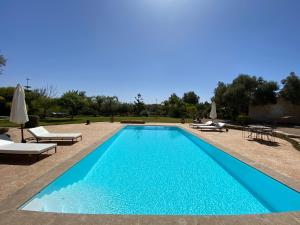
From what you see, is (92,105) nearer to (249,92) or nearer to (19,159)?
(249,92)

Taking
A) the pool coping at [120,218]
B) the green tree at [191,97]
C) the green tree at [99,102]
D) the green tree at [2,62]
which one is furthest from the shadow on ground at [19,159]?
the green tree at [191,97]

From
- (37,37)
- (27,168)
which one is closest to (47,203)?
(27,168)

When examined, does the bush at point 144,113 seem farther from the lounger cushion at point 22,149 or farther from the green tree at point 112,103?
the lounger cushion at point 22,149

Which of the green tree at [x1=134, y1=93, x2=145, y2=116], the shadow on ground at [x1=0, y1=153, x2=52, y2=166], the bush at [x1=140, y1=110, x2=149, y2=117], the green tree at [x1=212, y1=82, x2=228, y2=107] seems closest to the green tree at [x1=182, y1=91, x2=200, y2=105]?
the green tree at [x1=134, y1=93, x2=145, y2=116]

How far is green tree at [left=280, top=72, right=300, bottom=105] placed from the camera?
21.6 m

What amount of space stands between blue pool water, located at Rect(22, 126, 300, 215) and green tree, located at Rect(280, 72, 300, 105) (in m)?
19.6

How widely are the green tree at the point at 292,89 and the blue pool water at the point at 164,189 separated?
19.6m

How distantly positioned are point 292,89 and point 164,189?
909 inches

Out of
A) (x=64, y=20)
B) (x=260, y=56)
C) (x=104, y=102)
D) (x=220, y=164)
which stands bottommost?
(x=220, y=164)

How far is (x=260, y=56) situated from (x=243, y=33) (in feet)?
13.5

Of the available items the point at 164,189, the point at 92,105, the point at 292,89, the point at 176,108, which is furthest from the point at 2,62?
the point at 292,89

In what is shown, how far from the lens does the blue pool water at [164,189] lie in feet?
12.8

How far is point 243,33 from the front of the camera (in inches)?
514

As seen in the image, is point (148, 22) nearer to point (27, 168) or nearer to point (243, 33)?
point (243, 33)
